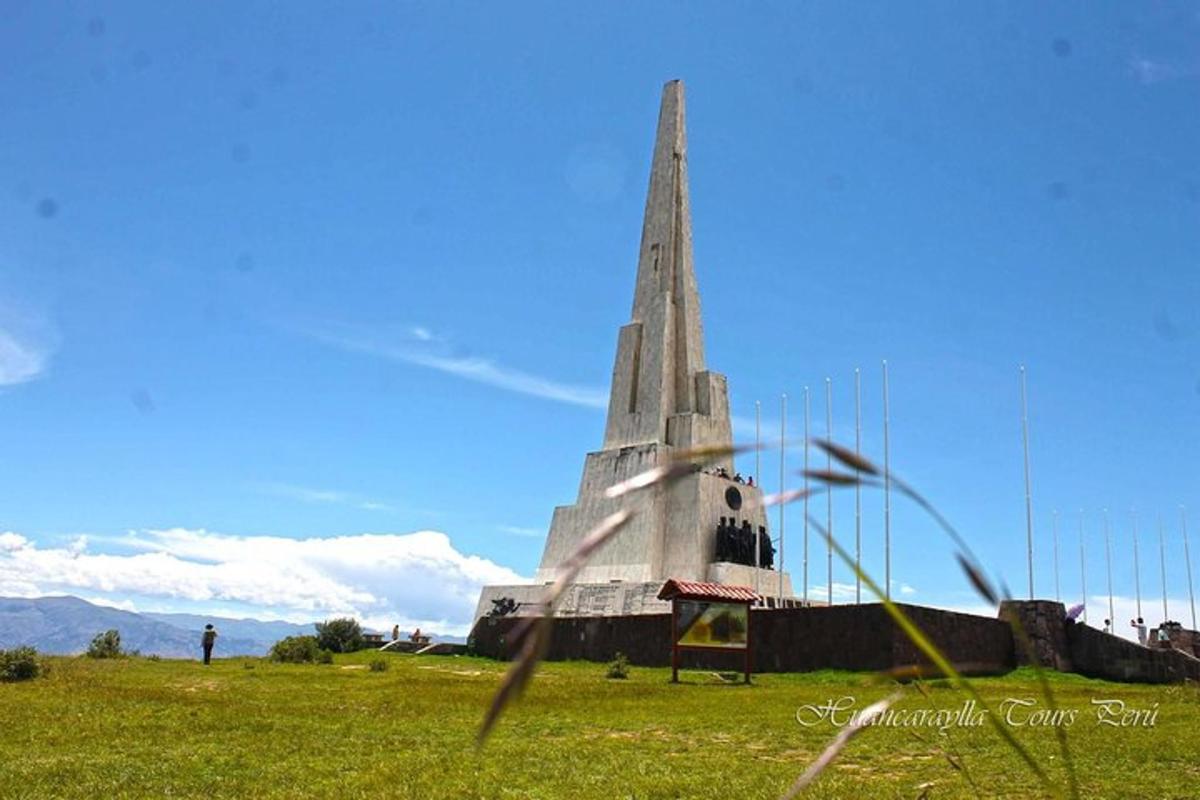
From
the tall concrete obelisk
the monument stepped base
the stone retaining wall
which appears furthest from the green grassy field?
the tall concrete obelisk

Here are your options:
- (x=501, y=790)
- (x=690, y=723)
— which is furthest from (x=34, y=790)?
(x=690, y=723)

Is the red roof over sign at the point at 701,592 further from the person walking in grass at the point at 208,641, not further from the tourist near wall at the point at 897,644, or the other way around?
the person walking in grass at the point at 208,641

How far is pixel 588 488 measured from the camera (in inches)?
1342

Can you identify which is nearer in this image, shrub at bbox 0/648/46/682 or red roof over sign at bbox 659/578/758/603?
shrub at bbox 0/648/46/682

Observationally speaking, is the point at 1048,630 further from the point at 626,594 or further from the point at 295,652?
the point at 295,652

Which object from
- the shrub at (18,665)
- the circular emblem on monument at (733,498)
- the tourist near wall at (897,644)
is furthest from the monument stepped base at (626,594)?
the shrub at (18,665)

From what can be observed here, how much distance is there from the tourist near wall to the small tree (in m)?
10.5

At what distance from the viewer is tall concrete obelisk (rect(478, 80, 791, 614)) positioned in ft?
101

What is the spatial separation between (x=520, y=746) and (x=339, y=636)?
2320 cm

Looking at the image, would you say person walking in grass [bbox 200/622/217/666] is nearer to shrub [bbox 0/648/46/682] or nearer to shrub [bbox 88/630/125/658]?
shrub [bbox 88/630/125/658]

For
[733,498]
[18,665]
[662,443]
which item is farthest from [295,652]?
[733,498]

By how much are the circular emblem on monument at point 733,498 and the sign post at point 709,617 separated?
12.6m

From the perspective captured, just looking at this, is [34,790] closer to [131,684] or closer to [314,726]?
[314,726]

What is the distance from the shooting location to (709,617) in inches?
761
